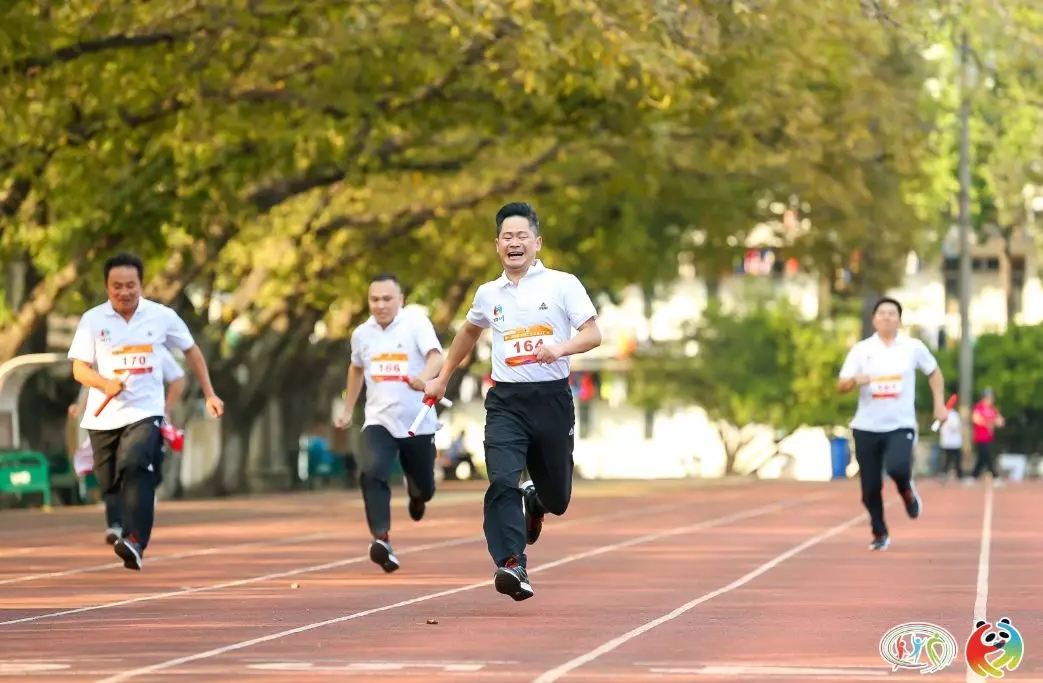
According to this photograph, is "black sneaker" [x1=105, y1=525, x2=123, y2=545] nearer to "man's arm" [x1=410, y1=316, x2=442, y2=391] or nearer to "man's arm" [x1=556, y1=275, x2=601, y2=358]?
"man's arm" [x1=410, y1=316, x2=442, y2=391]

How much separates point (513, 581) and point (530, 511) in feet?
4.14

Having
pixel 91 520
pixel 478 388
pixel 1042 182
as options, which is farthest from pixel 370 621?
pixel 478 388

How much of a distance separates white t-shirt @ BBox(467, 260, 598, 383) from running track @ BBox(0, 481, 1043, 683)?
1249mm

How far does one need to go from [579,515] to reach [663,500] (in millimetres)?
7711

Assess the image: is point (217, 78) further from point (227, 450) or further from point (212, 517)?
point (227, 450)

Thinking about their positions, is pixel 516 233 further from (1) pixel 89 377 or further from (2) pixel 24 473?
(2) pixel 24 473

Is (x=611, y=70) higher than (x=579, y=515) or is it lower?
higher

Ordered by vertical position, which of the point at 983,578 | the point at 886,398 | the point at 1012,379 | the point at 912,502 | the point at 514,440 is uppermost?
the point at 1012,379

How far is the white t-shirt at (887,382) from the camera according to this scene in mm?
21500

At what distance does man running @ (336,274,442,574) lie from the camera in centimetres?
1836

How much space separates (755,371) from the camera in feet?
285

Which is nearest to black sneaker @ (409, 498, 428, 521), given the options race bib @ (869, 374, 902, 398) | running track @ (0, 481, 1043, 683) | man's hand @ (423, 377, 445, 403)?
running track @ (0, 481, 1043, 683)

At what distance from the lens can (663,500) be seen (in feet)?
130

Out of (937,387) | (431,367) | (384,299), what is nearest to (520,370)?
(431,367)
